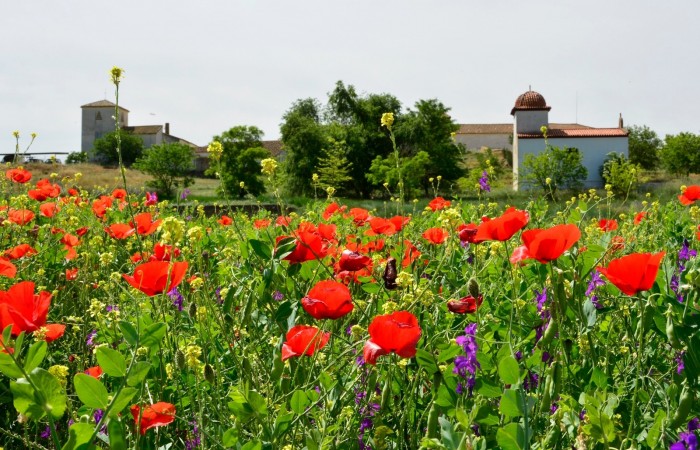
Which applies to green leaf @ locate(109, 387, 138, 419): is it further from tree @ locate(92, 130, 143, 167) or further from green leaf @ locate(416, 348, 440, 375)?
tree @ locate(92, 130, 143, 167)

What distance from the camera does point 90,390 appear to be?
98 cm

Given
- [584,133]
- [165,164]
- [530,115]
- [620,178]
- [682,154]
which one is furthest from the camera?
[682,154]

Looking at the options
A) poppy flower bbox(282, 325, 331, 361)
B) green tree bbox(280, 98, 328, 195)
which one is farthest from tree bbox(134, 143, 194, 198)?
poppy flower bbox(282, 325, 331, 361)

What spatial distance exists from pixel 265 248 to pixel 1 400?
25.3 inches

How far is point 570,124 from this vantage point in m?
86.0

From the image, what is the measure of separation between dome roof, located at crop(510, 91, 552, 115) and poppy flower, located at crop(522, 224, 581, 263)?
188 feet

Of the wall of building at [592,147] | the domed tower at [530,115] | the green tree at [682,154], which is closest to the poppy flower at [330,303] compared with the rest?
the wall of building at [592,147]

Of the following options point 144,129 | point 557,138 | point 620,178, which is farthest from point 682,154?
point 144,129

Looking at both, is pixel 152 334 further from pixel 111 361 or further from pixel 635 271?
pixel 635 271

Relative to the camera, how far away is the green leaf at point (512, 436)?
959mm

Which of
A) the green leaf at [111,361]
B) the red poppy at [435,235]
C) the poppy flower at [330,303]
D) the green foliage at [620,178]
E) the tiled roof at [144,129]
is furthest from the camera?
the tiled roof at [144,129]

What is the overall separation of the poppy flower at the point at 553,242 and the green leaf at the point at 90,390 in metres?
0.78

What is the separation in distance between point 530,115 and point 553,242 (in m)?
57.6

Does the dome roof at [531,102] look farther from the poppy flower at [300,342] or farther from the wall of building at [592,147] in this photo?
the poppy flower at [300,342]
